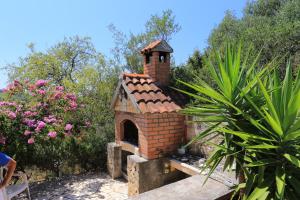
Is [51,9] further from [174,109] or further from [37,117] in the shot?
[174,109]

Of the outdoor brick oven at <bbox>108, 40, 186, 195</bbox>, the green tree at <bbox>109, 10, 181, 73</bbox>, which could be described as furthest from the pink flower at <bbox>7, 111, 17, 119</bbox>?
the green tree at <bbox>109, 10, 181, 73</bbox>

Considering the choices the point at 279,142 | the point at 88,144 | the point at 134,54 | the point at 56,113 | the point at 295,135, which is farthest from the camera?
the point at 134,54

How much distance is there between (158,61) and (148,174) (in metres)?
3.72

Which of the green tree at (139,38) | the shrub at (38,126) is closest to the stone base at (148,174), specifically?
the shrub at (38,126)

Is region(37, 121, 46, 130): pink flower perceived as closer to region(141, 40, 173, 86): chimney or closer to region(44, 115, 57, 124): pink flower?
region(44, 115, 57, 124): pink flower

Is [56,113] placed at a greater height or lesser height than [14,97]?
lesser

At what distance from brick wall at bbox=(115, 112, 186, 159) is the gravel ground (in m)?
1.87

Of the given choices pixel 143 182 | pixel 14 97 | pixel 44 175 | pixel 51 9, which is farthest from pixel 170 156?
pixel 51 9

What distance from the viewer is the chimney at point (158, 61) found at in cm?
727

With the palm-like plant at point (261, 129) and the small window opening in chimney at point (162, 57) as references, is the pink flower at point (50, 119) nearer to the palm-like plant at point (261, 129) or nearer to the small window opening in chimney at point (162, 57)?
the small window opening in chimney at point (162, 57)

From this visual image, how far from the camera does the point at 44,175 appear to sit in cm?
923

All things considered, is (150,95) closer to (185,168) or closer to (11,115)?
(185,168)

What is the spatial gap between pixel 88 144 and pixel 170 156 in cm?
417

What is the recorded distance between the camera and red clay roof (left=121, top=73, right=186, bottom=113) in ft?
20.6
